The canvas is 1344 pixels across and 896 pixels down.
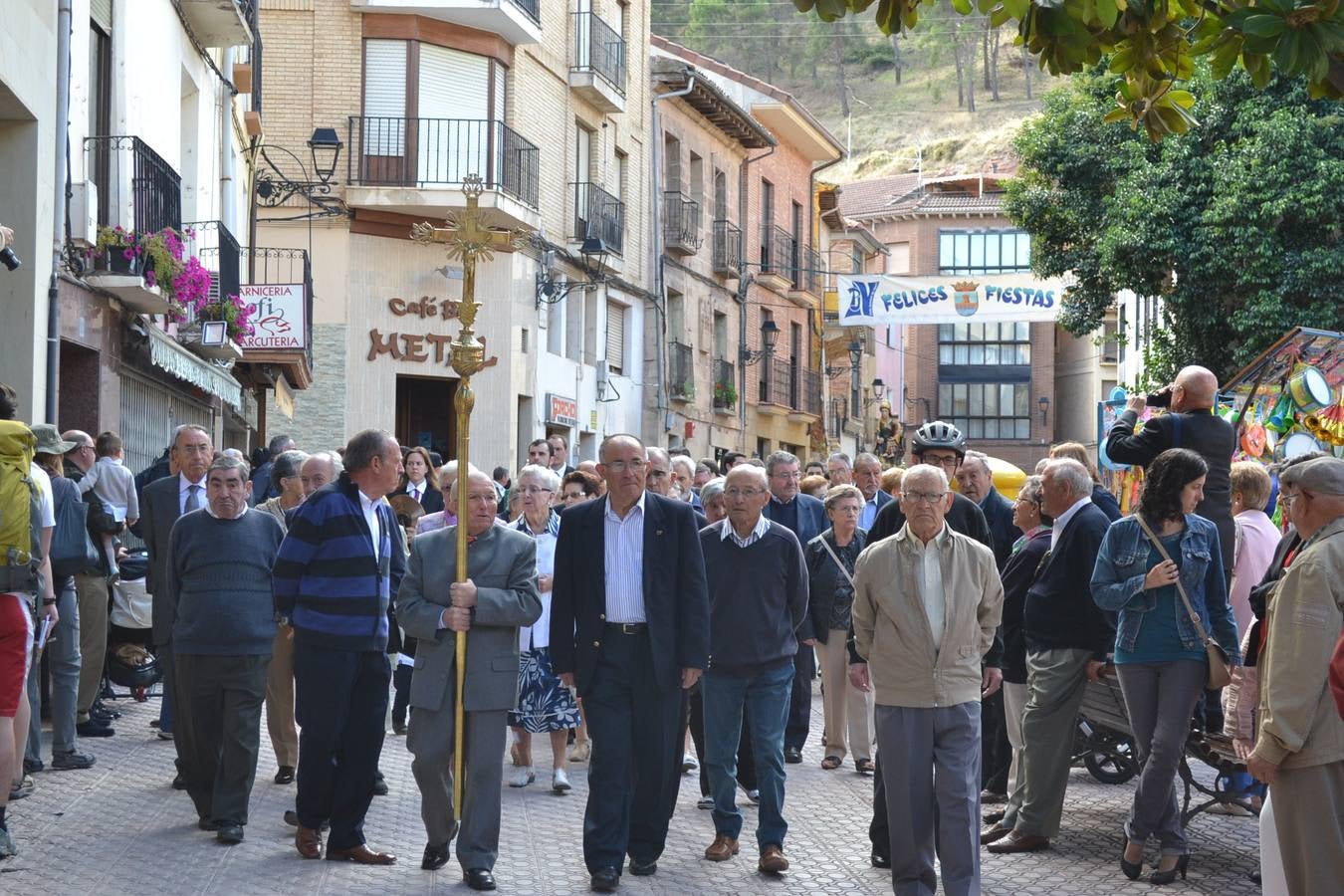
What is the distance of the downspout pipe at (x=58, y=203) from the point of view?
569 inches

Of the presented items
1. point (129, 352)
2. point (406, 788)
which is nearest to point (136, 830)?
point (406, 788)

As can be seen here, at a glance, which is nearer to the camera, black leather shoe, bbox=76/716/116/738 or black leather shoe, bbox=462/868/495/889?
black leather shoe, bbox=462/868/495/889

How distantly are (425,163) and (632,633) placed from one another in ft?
68.7

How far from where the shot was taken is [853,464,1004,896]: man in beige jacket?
299 inches

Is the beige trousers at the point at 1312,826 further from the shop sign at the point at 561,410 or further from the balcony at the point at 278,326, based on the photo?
the shop sign at the point at 561,410

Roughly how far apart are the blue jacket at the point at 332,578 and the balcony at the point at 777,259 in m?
35.0

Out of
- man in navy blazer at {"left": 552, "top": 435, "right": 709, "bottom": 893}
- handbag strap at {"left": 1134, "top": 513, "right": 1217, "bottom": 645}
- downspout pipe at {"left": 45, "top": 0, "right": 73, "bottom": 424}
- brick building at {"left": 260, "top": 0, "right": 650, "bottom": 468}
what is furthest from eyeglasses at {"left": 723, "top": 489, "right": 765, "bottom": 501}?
brick building at {"left": 260, "top": 0, "right": 650, "bottom": 468}

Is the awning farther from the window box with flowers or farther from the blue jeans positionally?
the window box with flowers

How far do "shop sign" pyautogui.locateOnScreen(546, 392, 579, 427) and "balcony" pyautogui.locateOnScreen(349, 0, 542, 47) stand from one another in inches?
238

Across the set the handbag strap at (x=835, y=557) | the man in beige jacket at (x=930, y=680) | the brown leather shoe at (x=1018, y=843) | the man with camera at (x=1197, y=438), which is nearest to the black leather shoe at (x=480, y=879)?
the man in beige jacket at (x=930, y=680)

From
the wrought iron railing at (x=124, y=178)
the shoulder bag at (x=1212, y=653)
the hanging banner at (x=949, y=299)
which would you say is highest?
the hanging banner at (x=949, y=299)

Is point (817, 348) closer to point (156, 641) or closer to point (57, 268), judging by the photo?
point (57, 268)

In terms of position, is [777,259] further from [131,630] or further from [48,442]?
[48,442]

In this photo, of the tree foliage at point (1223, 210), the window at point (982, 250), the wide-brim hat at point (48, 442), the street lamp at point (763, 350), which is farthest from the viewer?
the window at point (982, 250)
